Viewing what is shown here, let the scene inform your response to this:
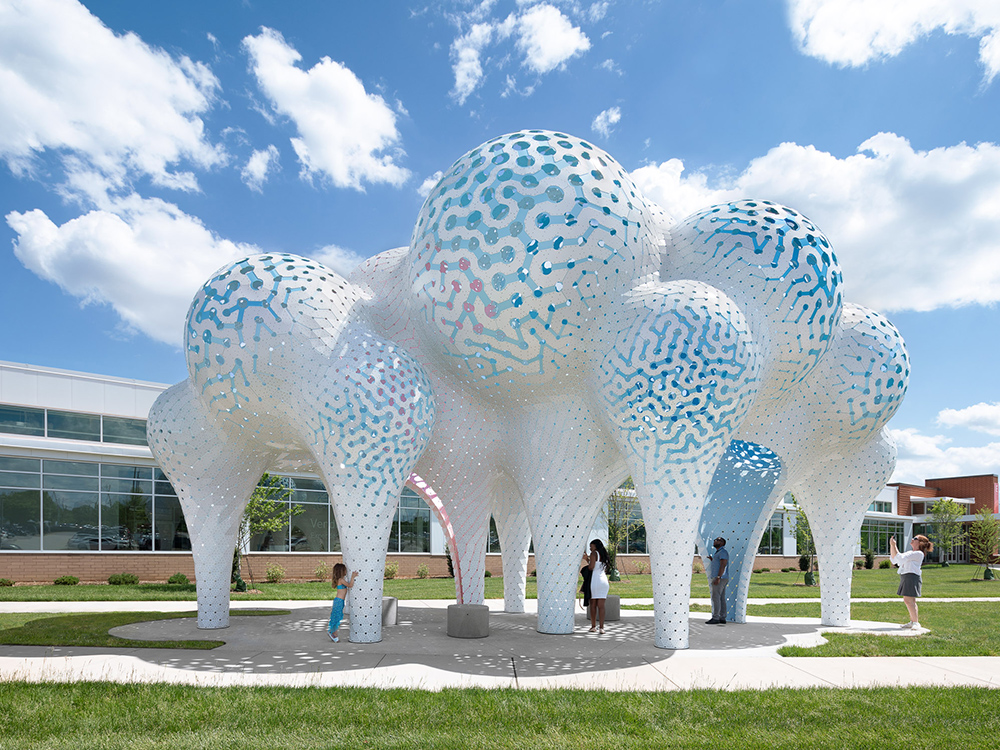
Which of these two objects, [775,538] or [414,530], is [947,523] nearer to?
[775,538]

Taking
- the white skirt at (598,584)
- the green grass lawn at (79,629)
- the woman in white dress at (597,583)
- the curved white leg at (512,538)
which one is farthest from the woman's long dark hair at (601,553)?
the green grass lawn at (79,629)

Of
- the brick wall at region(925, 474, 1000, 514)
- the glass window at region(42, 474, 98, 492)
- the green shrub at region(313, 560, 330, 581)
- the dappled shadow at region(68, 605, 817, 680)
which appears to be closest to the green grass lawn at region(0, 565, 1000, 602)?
the green shrub at region(313, 560, 330, 581)

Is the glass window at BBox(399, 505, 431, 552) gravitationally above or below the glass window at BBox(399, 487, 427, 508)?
below

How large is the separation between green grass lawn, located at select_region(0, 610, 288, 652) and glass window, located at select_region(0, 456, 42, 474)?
490 inches

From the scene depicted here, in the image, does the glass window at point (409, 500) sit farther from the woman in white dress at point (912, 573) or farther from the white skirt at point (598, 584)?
the woman in white dress at point (912, 573)

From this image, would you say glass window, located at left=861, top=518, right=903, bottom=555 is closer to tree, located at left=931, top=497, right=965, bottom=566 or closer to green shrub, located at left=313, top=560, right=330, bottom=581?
tree, located at left=931, top=497, right=965, bottom=566

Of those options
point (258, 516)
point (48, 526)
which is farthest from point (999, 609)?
point (48, 526)

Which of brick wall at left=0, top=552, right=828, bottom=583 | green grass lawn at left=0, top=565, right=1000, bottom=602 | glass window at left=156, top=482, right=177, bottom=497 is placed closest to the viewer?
green grass lawn at left=0, top=565, right=1000, bottom=602

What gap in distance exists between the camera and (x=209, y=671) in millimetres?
9016

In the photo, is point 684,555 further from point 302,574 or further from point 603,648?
point 302,574

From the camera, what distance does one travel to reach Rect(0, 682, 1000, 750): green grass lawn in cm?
609

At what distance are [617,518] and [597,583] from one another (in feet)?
63.6

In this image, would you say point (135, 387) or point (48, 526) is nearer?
point (48, 526)

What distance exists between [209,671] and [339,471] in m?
3.17
